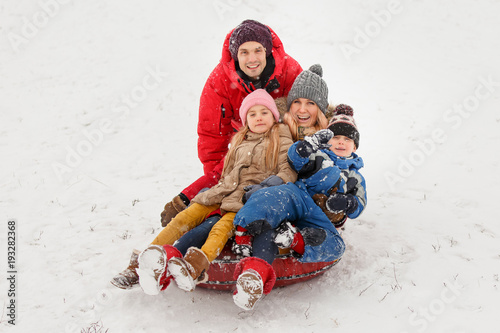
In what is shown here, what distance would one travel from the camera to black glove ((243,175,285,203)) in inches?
144

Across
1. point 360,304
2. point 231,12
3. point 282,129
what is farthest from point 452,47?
point 360,304

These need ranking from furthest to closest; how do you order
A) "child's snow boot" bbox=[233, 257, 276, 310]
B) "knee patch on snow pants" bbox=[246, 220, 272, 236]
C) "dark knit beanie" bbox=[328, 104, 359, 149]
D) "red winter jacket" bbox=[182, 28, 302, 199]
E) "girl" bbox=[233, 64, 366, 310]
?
"red winter jacket" bbox=[182, 28, 302, 199] → "dark knit beanie" bbox=[328, 104, 359, 149] → "knee patch on snow pants" bbox=[246, 220, 272, 236] → "girl" bbox=[233, 64, 366, 310] → "child's snow boot" bbox=[233, 257, 276, 310]

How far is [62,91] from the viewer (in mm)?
9414

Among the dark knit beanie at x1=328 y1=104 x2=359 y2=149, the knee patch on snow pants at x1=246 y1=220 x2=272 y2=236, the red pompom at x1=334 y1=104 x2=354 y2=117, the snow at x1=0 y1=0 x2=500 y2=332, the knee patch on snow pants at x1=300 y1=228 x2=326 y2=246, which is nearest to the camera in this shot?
the knee patch on snow pants at x1=246 y1=220 x2=272 y2=236

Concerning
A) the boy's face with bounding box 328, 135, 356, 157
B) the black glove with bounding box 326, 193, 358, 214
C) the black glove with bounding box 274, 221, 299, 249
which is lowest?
the black glove with bounding box 274, 221, 299, 249

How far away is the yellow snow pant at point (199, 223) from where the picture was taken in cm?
334

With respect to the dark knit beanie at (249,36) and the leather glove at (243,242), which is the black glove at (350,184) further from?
the dark knit beanie at (249,36)

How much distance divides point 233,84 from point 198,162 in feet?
8.19

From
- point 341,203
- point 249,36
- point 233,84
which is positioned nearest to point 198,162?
point 233,84

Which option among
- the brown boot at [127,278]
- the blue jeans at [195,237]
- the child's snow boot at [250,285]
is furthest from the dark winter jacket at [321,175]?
the brown boot at [127,278]

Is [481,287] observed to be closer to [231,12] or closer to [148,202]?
[148,202]

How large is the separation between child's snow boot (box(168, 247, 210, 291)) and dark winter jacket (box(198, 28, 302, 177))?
1.65 metres

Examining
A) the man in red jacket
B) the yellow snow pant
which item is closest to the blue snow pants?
the yellow snow pant

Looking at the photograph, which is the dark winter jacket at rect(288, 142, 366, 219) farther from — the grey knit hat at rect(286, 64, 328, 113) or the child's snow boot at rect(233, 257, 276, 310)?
the child's snow boot at rect(233, 257, 276, 310)
